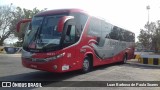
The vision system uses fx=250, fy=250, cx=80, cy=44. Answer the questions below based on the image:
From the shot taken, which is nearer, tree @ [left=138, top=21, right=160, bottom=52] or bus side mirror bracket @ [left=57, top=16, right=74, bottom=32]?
bus side mirror bracket @ [left=57, top=16, right=74, bottom=32]

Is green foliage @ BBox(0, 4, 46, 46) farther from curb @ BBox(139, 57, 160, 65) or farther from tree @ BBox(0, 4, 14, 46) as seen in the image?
curb @ BBox(139, 57, 160, 65)

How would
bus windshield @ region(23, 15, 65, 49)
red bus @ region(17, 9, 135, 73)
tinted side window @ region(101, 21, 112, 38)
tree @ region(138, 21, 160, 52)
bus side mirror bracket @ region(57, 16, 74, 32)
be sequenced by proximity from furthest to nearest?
tree @ region(138, 21, 160, 52) < tinted side window @ region(101, 21, 112, 38) < bus windshield @ region(23, 15, 65, 49) < red bus @ region(17, 9, 135, 73) < bus side mirror bracket @ region(57, 16, 74, 32)

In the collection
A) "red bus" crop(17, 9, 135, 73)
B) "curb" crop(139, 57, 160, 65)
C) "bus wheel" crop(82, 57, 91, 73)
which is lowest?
"curb" crop(139, 57, 160, 65)

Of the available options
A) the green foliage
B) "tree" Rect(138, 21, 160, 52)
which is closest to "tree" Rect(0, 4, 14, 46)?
the green foliage

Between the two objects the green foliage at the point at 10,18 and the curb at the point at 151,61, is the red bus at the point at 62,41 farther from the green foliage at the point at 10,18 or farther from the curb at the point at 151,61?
the green foliage at the point at 10,18

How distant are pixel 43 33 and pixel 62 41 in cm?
103

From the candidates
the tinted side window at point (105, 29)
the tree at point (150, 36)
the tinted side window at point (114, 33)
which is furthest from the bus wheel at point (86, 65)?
the tree at point (150, 36)

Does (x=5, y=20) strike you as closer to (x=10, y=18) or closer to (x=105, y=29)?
(x=10, y=18)

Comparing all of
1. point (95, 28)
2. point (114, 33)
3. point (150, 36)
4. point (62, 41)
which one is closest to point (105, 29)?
point (95, 28)

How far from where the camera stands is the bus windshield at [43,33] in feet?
36.1

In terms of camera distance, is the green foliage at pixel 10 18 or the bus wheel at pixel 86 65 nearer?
the bus wheel at pixel 86 65

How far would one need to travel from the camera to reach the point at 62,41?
11.0m

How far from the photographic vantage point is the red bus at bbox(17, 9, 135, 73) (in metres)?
10.9

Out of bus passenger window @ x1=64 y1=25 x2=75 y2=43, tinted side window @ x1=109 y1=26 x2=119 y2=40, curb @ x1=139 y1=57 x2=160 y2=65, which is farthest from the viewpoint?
curb @ x1=139 y1=57 x2=160 y2=65
